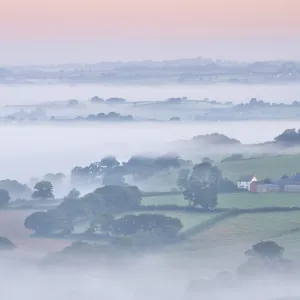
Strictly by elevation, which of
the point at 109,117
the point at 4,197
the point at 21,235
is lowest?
the point at 21,235

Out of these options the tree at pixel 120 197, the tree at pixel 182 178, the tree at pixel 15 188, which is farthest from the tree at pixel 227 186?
the tree at pixel 15 188

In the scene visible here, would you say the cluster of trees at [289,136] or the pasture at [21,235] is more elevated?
the cluster of trees at [289,136]

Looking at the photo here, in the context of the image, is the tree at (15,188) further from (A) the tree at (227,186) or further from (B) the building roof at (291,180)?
(B) the building roof at (291,180)

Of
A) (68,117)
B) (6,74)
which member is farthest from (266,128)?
(6,74)

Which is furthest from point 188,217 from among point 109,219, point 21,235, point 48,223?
point 21,235

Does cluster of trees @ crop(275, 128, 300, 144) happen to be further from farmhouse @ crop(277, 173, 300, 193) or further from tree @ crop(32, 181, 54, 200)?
tree @ crop(32, 181, 54, 200)

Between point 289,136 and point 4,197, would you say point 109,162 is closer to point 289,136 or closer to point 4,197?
point 4,197

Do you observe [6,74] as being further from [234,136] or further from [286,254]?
[286,254]
